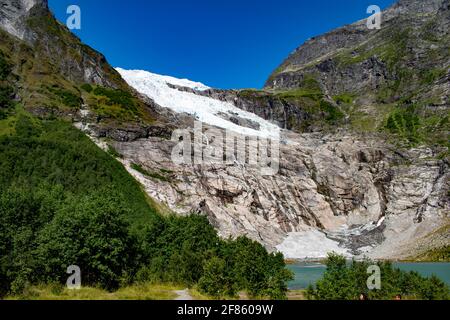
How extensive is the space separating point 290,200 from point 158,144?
1506 inches

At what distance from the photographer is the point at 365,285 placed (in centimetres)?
2764

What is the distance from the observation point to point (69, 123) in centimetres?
9550

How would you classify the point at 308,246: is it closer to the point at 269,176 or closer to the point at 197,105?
the point at 269,176

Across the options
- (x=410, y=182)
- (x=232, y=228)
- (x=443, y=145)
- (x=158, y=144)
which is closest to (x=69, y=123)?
(x=158, y=144)

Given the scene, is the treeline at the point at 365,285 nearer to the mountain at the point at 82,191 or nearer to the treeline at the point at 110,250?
the treeline at the point at 110,250

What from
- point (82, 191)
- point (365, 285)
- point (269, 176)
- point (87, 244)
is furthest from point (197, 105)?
point (365, 285)

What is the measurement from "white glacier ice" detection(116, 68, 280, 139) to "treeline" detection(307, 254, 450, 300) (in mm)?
122155

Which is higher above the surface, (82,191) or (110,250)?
(82,191)

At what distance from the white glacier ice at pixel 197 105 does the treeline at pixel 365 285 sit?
4809 inches

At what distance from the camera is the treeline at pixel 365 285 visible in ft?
78.8

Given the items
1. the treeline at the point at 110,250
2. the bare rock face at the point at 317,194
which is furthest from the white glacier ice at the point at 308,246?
the treeline at the point at 110,250

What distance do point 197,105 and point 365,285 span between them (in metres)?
151

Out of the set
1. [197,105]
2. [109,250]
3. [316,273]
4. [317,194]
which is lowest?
[316,273]

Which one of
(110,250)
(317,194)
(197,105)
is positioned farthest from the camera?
(197,105)
